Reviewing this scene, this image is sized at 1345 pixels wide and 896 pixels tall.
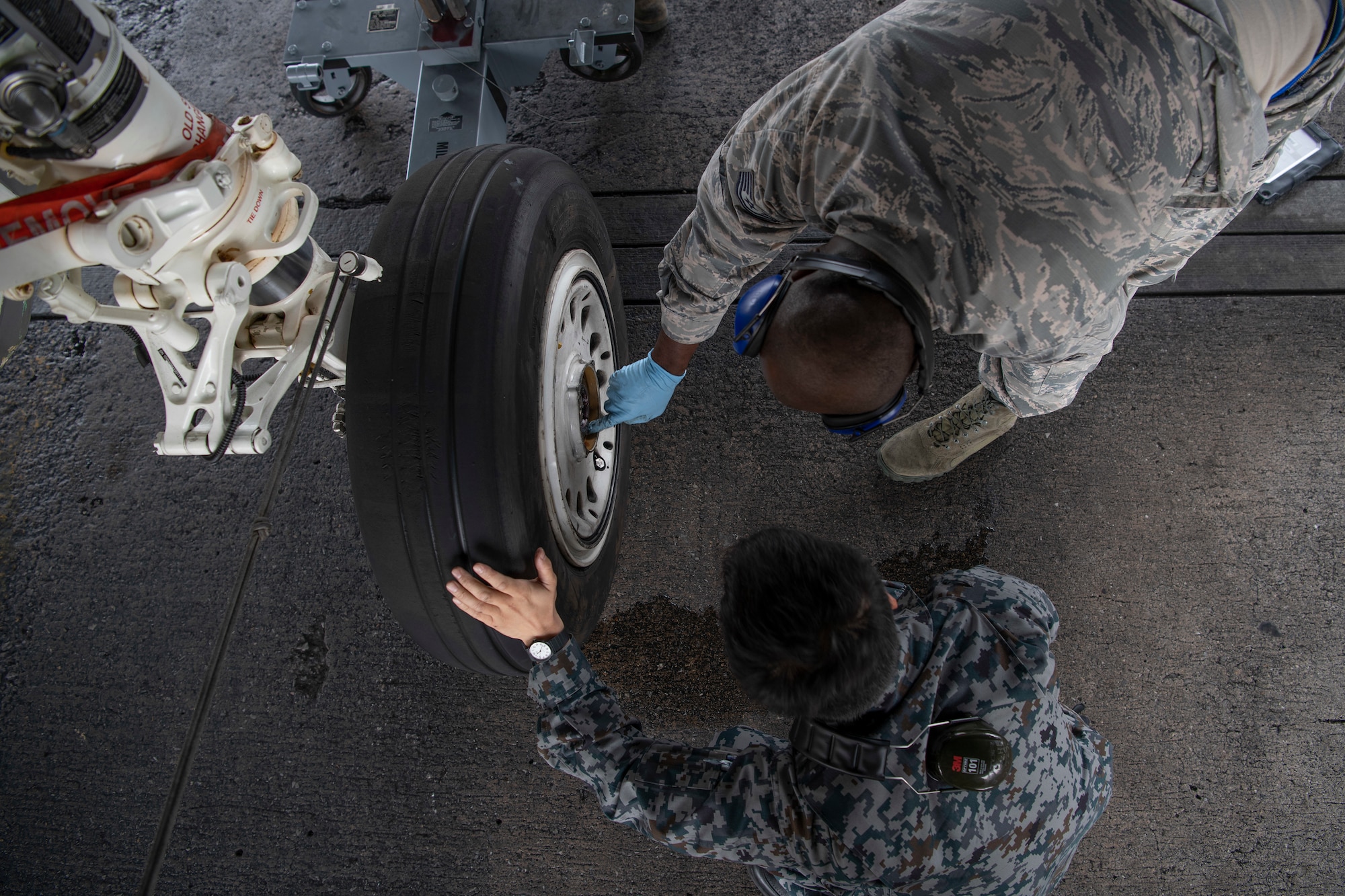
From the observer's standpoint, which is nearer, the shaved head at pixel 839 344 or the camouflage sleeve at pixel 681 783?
the shaved head at pixel 839 344

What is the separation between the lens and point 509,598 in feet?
4.10

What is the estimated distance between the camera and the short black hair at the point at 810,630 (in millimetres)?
1062

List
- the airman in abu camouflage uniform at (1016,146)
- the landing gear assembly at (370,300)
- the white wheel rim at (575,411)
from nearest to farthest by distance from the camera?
the landing gear assembly at (370,300) < the airman in abu camouflage uniform at (1016,146) < the white wheel rim at (575,411)

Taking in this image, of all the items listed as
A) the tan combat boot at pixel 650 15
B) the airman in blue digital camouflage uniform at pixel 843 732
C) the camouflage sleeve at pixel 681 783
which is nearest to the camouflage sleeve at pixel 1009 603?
the airman in blue digital camouflage uniform at pixel 843 732

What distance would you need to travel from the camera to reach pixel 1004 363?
1603mm

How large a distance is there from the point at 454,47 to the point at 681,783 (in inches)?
79.6

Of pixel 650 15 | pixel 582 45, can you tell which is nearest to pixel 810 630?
pixel 582 45

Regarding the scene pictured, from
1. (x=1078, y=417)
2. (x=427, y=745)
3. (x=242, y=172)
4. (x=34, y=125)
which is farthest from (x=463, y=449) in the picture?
(x=1078, y=417)

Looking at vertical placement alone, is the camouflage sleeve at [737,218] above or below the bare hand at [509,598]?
above

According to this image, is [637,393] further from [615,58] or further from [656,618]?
[615,58]

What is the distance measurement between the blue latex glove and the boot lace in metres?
0.72

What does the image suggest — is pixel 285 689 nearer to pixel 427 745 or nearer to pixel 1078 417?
pixel 427 745

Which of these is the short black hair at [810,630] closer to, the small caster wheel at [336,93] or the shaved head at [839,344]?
the shaved head at [839,344]

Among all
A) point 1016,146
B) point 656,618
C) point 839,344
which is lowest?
point 656,618
